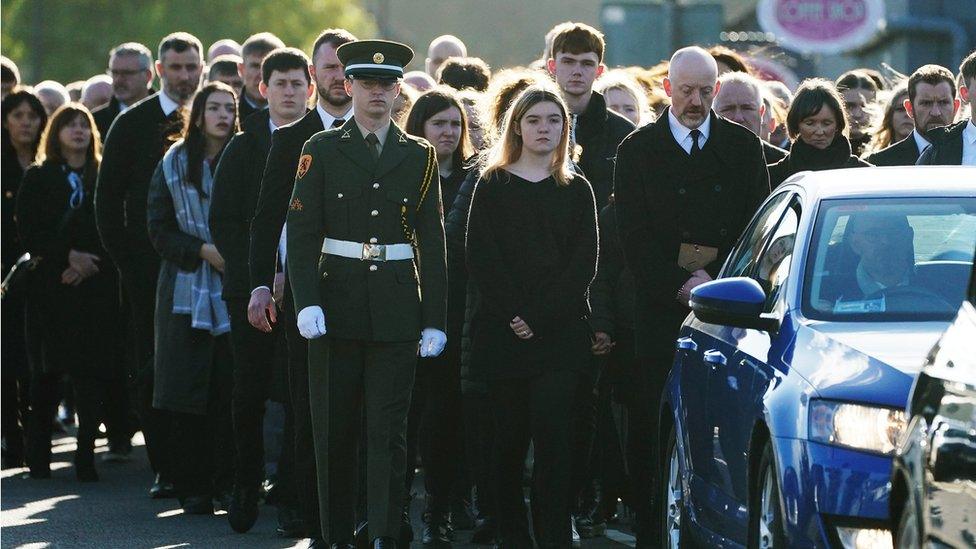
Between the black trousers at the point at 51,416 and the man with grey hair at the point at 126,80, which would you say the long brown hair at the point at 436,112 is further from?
the man with grey hair at the point at 126,80

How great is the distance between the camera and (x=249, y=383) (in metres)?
11.2

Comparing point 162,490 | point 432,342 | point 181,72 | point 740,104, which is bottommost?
point 162,490

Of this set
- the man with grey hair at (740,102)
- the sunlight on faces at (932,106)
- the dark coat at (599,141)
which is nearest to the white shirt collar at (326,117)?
the dark coat at (599,141)

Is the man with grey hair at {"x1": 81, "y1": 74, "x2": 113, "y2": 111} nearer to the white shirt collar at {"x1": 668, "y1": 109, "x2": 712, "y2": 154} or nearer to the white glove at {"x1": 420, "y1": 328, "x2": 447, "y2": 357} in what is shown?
the white shirt collar at {"x1": 668, "y1": 109, "x2": 712, "y2": 154}

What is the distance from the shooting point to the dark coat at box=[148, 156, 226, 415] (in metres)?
12.2

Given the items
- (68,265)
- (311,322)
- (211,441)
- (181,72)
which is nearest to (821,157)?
(311,322)

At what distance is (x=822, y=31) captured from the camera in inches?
1045

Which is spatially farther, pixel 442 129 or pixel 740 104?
pixel 740 104

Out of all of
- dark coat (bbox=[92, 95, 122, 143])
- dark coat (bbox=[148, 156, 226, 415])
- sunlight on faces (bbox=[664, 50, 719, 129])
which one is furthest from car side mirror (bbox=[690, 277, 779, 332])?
dark coat (bbox=[92, 95, 122, 143])

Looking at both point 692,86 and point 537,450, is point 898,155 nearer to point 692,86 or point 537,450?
point 692,86

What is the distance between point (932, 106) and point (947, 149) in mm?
1915

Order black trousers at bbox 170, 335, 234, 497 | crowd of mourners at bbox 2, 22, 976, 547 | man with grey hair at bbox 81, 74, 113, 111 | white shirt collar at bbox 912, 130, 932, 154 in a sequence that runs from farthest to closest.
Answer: man with grey hair at bbox 81, 74, 113, 111, white shirt collar at bbox 912, 130, 932, 154, black trousers at bbox 170, 335, 234, 497, crowd of mourners at bbox 2, 22, 976, 547

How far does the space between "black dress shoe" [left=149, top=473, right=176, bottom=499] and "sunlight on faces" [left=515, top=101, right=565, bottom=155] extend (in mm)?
3737

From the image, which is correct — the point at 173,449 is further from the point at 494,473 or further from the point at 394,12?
the point at 394,12
